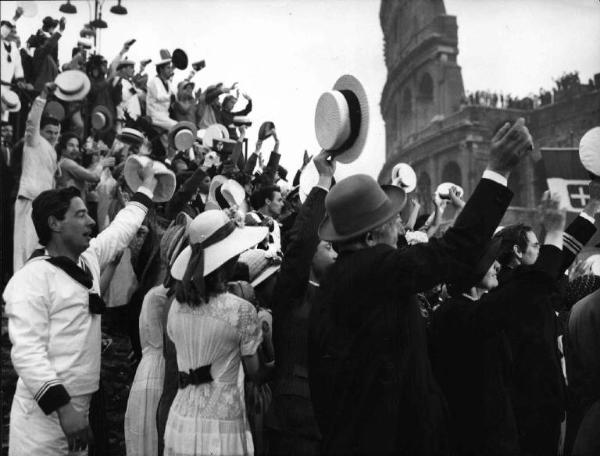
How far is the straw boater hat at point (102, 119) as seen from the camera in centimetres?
1015

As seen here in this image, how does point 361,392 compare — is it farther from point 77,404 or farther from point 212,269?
point 77,404

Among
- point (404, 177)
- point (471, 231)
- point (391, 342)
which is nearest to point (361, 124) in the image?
point (471, 231)

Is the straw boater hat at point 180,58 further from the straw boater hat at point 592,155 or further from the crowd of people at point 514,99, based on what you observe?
the crowd of people at point 514,99

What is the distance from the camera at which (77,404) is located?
11.5 ft

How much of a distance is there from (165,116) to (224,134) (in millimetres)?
2486

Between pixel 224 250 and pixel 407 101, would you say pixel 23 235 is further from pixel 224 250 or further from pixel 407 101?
pixel 407 101

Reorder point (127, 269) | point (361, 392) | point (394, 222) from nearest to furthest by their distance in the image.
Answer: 1. point (361, 392)
2. point (394, 222)
3. point (127, 269)

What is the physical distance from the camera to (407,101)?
3044cm

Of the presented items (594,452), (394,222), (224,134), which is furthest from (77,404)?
(224,134)

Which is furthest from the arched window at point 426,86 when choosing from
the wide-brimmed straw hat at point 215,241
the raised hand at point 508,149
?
the raised hand at point 508,149

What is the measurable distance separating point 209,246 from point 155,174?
134 cm

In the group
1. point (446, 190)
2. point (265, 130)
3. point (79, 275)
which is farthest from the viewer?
point (265, 130)

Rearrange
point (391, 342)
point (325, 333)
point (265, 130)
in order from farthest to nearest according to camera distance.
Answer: point (265, 130) < point (325, 333) < point (391, 342)

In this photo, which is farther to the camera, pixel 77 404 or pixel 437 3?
pixel 437 3
